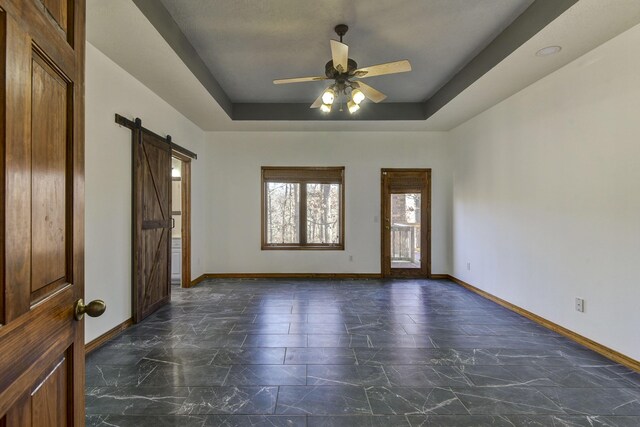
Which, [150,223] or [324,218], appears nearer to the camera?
[150,223]

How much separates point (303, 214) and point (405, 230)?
1943 mm

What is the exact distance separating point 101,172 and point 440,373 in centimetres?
345

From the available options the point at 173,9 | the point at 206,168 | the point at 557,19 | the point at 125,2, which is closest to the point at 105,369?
the point at 125,2

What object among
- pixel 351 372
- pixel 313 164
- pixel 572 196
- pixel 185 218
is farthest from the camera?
pixel 313 164

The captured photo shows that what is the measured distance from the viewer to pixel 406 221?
598 cm

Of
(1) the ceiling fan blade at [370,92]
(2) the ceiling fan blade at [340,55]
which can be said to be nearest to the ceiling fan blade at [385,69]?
(2) the ceiling fan blade at [340,55]

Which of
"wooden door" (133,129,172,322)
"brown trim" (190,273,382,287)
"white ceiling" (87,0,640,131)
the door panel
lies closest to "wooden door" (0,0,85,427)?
the door panel

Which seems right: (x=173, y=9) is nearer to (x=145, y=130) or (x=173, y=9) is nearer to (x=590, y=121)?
(x=145, y=130)

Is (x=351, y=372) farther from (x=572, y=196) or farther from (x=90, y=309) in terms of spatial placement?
(x=572, y=196)

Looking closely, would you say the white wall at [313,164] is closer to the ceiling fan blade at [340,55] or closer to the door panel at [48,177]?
the ceiling fan blade at [340,55]

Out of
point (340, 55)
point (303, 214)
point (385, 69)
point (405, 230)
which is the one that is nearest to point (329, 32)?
point (340, 55)

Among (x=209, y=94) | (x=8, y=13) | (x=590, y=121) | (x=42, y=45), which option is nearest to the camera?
(x=8, y=13)

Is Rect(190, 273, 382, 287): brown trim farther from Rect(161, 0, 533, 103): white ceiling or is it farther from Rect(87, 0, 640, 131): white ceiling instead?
Rect(161, 0, 533, 103): white ceiling

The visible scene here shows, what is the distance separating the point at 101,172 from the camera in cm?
301
